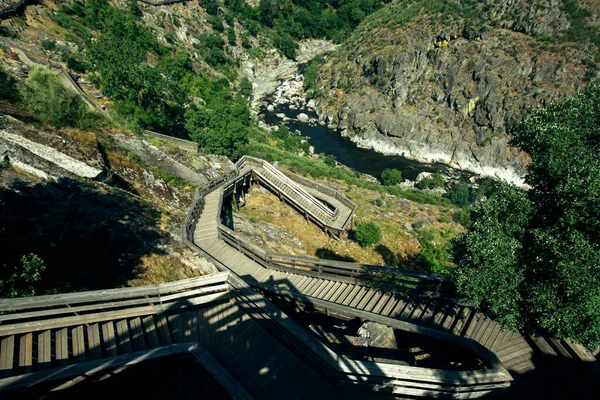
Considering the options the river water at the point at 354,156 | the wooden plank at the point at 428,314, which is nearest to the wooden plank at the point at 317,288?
the wooden plank at the point at 428,314

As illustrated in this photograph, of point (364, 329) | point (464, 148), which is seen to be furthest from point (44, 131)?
point (464, 148)

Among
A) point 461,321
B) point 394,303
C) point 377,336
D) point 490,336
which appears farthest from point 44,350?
point 490,336

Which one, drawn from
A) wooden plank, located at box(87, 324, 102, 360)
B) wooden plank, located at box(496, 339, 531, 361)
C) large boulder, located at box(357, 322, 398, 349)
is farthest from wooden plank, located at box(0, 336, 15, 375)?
wooden plank, located at box(496, 339, 531, 361)

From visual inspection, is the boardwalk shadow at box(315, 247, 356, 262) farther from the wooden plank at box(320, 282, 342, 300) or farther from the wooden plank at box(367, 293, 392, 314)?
the wooden plank at box(367, 293, 392, 314)

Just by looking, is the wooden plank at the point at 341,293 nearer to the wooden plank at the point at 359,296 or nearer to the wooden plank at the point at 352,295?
the wooden plank at the point at 352,295

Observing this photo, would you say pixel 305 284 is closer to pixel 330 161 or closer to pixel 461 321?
pixel 461 321
